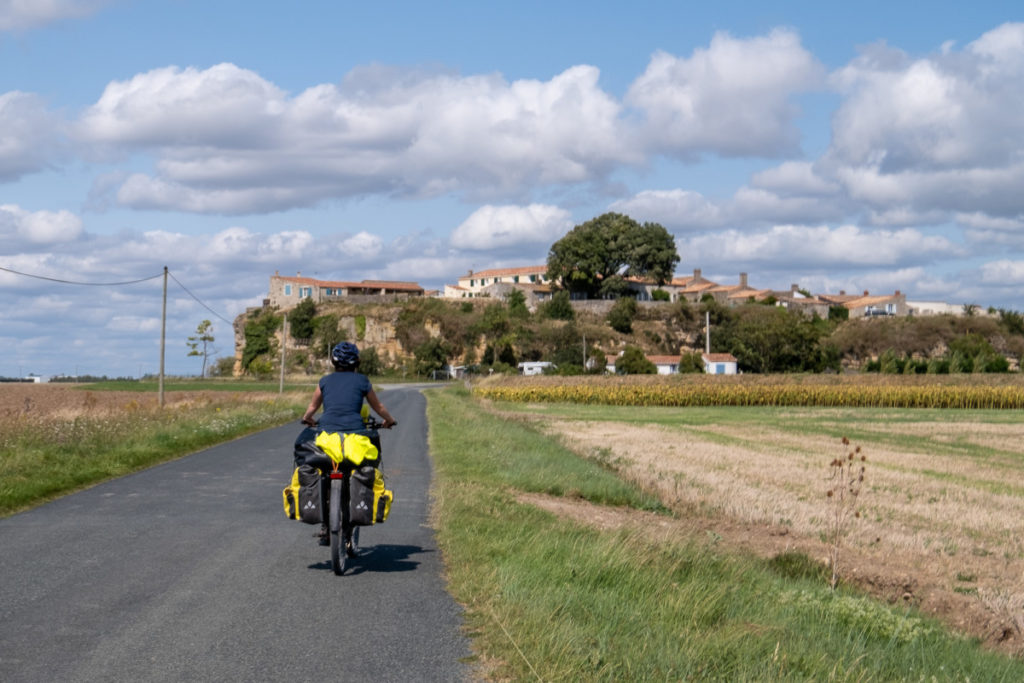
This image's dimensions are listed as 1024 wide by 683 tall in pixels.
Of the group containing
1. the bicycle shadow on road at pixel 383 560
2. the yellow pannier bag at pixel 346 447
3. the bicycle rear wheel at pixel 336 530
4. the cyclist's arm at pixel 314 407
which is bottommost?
the bicycle shadow on road at pixel 383 560

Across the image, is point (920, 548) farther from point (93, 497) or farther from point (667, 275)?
point (667, 275)

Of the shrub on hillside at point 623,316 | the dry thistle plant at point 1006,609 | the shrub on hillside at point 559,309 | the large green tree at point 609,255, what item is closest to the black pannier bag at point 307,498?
the dry thistle plant at point 1006,609

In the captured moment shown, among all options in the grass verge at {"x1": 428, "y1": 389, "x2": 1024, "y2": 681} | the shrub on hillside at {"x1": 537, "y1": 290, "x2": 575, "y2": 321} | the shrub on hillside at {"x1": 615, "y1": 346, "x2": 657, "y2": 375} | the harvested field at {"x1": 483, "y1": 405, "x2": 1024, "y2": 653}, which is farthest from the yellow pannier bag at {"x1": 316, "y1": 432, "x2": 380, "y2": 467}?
the shrub on hillside at {"x1": 537, "y1": 290, "x2": 575, "y2": 321}

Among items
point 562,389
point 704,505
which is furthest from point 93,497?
point 562,389

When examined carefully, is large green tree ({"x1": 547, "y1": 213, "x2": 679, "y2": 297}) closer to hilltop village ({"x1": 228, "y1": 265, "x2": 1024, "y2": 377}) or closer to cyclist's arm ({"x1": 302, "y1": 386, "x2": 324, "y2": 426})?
hilltop village ({"x1": 228, "y1": 265, "x2": 1024, "y2": 377})

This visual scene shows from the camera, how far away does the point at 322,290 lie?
152000 mm

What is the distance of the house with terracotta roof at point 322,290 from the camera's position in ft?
493

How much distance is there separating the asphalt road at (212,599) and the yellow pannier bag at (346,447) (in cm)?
111

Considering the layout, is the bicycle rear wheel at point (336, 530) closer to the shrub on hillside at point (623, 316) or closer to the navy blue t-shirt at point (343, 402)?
the navy blue t-shirt at point (343, 402)

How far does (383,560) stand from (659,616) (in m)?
3.67

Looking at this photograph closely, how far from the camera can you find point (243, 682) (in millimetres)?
6238

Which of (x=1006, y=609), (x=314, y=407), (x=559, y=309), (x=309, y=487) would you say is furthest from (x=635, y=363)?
(x=309, y=487)

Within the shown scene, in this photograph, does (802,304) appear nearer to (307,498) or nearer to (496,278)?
(496,278)

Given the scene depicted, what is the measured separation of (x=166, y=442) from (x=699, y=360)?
83.7 m
